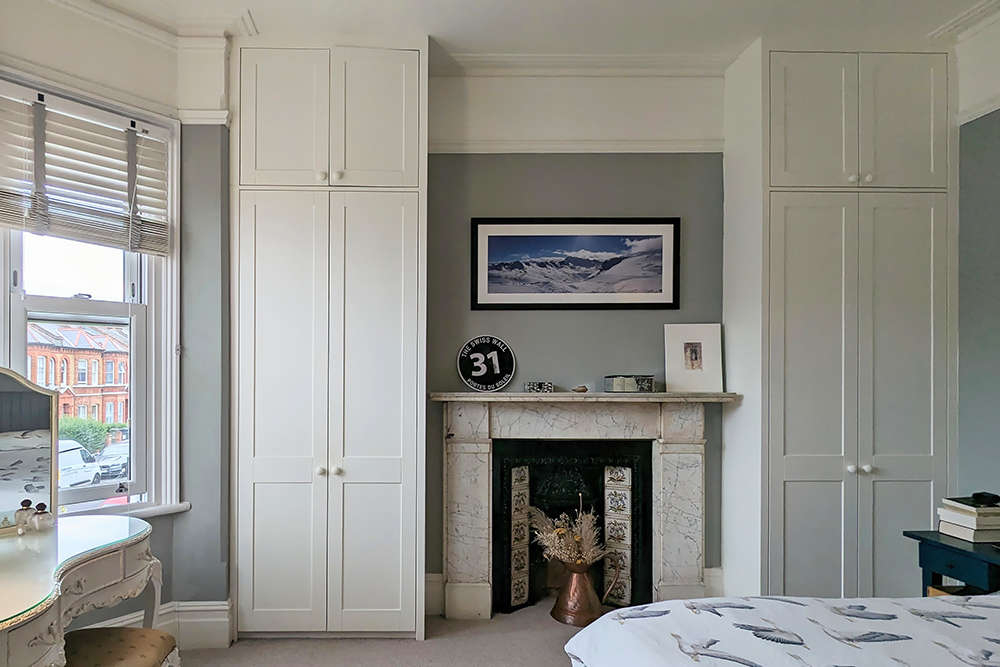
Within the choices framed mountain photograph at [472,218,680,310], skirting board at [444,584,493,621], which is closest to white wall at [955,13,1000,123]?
framed mountain photograph at [472,218,680,310]

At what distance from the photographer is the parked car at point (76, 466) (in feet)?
8.34

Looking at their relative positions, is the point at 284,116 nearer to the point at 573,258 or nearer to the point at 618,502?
the point at 573,258

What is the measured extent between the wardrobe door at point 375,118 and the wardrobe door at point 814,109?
166 centimetres

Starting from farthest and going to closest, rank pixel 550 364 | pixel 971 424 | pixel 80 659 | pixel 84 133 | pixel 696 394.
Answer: pixel 550 364 → pixel 696 394 → pixel 971 424 → pixel 84 133 → pixel 80 659

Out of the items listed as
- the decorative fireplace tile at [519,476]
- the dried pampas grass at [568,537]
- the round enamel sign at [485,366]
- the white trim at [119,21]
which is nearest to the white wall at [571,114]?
the round enamel sign at [485,366]

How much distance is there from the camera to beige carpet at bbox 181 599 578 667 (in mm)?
2688

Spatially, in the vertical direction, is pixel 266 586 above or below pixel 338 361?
below

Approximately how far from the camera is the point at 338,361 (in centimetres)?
287

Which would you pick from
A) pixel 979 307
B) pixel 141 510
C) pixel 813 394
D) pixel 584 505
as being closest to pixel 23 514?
pixel 141 510

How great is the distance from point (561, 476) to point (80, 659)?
2.20 metres

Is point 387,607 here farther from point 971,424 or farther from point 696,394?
point 971,424

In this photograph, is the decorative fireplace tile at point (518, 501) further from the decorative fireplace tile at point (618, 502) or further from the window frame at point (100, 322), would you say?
the window frame at point (100, 322)

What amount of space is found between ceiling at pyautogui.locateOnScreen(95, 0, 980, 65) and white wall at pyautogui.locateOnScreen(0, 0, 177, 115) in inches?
3.5

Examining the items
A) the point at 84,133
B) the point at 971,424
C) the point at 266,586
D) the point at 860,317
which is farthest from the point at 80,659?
the point at 971,424
